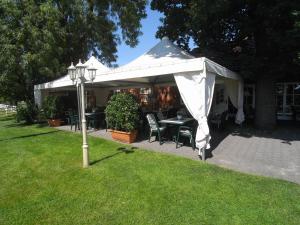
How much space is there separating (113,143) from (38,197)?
12.7 ft

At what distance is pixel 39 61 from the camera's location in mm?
12812

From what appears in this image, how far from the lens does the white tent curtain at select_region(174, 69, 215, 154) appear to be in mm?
5621

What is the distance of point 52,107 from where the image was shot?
12203 millimetres

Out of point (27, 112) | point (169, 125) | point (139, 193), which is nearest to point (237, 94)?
point (169, 125)

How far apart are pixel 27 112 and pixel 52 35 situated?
5.00 metres

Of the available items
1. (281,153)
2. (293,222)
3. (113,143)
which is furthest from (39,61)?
(293,222)

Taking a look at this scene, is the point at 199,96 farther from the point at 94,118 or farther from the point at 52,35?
the point at 52,35

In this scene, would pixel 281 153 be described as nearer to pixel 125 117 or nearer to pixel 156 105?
pixel 125 117

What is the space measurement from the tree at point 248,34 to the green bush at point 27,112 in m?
9.60

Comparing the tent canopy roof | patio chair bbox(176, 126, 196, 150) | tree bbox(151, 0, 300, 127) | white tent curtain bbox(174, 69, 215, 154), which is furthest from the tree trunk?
white tent curtain bbox(174, 69, 215, 154)

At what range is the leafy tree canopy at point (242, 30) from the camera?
7.52 meters

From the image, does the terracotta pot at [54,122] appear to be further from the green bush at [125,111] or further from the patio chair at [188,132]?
the patio chair at [188,132]

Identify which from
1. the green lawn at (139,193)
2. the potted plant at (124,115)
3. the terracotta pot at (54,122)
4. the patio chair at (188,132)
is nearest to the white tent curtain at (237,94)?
the patio chair at (188,132)

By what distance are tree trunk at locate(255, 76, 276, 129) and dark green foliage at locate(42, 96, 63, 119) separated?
10.2 m
